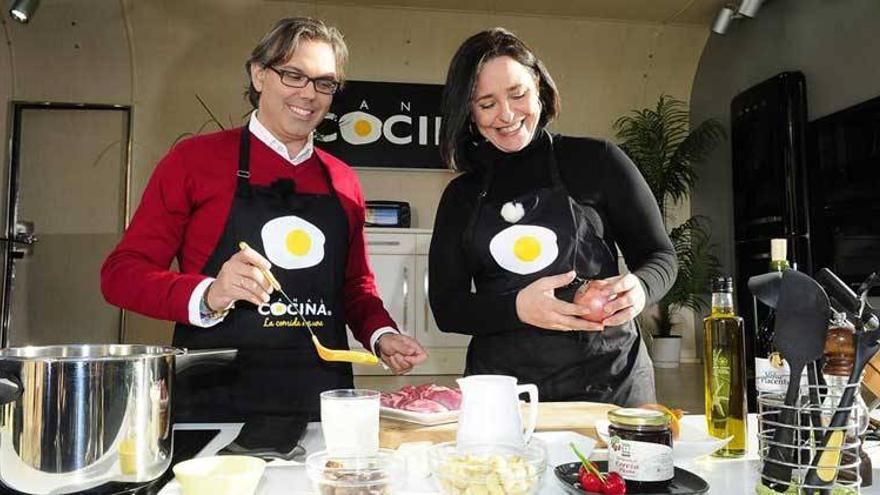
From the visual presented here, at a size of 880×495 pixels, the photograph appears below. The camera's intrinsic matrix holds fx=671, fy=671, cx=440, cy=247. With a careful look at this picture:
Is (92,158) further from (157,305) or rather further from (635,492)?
(635,492)

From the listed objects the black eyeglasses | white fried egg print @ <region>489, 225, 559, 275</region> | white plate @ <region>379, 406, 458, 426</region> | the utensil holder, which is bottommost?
white plate @ <region>379, 406, 458, 426</region>

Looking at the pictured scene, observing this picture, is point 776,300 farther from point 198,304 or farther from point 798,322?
point 198,304

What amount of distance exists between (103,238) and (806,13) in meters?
5.32

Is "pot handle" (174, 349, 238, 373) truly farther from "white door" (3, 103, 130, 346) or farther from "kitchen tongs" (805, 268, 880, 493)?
"white door" (3, 103, 130, 346)

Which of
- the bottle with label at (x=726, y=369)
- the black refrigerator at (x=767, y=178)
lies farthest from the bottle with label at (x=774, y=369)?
the black refrigerator at (x=767, y=178)

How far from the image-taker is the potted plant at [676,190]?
5.20 metres

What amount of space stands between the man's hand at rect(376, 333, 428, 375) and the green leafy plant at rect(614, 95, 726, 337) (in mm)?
4083

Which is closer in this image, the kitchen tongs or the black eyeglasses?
the kitchen tongs

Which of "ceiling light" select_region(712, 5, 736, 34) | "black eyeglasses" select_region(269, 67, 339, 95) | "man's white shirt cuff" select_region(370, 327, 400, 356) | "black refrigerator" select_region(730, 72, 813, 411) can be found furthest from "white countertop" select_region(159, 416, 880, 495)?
"ceiling light" select_region(712, 5, 736, 34)

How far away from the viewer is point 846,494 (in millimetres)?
729

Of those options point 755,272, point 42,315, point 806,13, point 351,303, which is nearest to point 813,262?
point 755,272

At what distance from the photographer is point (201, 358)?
3.30 ft

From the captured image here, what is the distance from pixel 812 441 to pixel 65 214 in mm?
5587

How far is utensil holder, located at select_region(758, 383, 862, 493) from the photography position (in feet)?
2.35
